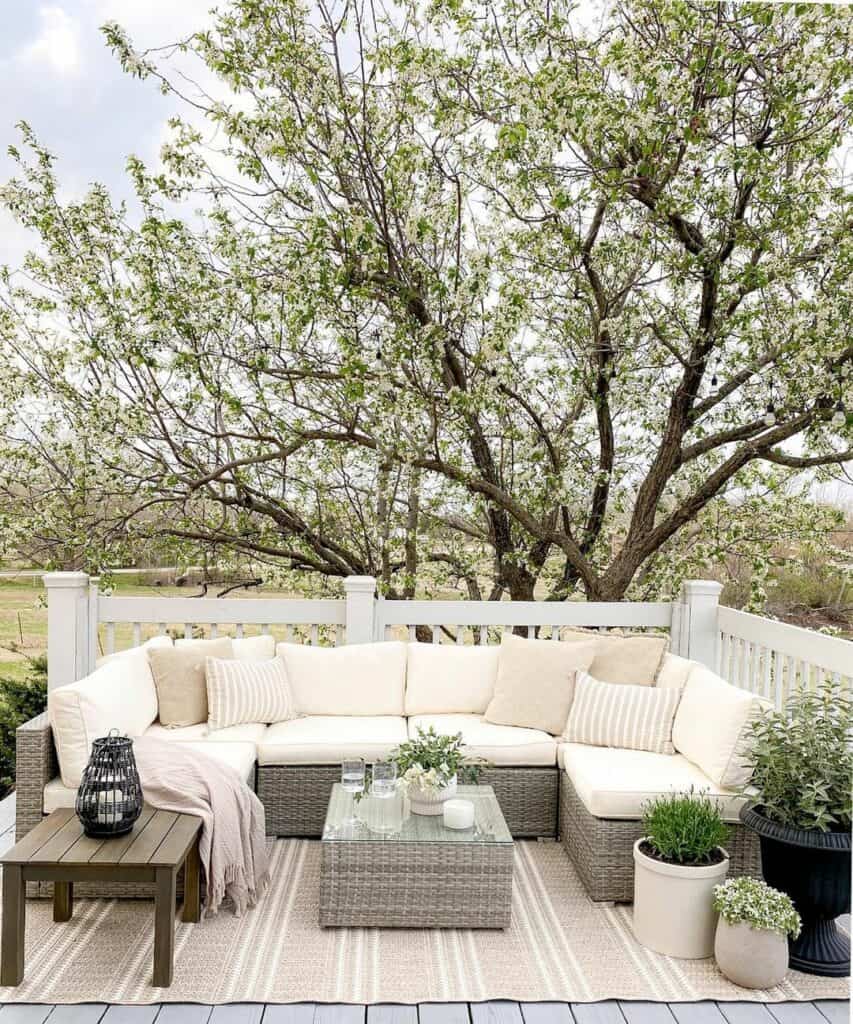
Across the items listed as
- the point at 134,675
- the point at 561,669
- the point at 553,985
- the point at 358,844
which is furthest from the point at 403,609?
the point at 553,985

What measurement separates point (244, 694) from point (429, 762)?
1116mm

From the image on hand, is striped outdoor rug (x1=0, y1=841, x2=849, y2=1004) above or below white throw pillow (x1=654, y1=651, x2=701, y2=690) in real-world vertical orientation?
below

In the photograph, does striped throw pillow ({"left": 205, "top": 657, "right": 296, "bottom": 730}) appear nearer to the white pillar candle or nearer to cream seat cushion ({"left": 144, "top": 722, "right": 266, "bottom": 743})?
cream seat cushion ({"left": 144, "top": 722, "right": 266, "bottom": 743})

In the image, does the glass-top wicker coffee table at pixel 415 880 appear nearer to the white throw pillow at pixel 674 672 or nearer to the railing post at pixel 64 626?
the white throw pillow at pixel 674 672

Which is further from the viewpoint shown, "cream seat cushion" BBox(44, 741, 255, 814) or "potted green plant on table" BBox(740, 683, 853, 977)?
"cream seat cushion" BBox(44, 741, 255, 814)

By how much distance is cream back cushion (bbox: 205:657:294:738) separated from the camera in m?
4.02

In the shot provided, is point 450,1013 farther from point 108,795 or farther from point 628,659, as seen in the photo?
point 628,659

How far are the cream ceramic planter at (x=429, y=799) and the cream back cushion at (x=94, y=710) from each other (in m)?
1.20

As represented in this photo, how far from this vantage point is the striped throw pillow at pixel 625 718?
152 inches

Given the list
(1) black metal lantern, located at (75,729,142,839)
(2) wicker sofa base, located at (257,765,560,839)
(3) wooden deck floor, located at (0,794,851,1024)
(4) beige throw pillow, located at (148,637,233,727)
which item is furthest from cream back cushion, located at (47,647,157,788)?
(3) wooden deck floor, located at (0,794,851,1024)

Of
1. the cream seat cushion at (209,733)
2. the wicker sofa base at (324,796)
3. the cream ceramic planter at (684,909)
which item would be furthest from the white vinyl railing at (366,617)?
the cream ceramic planter at (684,909)

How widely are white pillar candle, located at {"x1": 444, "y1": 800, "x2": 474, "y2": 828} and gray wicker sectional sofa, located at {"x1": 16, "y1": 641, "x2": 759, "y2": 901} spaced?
496mm

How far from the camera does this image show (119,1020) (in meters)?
2.52

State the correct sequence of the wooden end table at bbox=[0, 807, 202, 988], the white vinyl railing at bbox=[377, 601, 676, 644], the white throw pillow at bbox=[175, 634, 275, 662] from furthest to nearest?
the white vinyl railing at bbox=[377, 601, 676, 644]
the white throw pillow at bbox=[175, 634, 275, 662]
the wooden end table at bbox=[0, 807, 202, 988]
